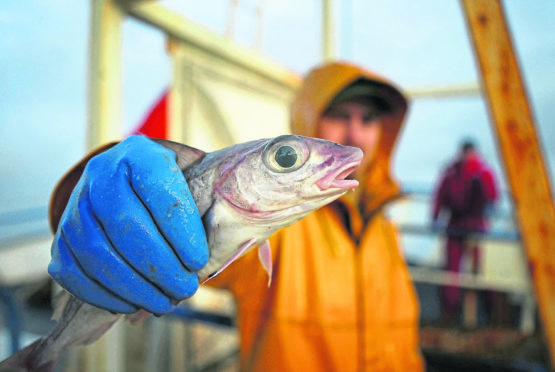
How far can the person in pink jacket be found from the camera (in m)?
4.04

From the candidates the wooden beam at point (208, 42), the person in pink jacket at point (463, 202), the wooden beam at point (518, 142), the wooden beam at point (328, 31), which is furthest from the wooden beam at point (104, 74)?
the person in pink jacket at point (463, 202)

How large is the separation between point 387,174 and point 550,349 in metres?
0.99

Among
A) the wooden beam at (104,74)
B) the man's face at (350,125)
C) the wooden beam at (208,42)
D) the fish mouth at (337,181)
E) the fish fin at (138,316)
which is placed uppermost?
the wooden beam at (208,42)

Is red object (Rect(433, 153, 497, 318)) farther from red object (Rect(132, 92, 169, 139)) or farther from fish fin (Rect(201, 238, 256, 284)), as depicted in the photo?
fish fin (Rect(201, 238, 256, 284))

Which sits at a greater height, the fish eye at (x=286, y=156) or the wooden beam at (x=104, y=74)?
the wooden beam at (x=104, y=74)

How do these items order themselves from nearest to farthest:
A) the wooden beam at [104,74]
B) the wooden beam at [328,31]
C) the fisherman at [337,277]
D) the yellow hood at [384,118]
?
the fisherman at [337,277] < the yellow hood at [384,118] < the wooden beam at [104,74] < the wooden beam at [328,31]

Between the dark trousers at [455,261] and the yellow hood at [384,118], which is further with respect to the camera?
the dark trousers at [455,261]

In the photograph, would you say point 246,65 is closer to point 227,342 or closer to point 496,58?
point 496,58

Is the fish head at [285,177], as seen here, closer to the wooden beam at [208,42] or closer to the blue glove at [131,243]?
the blue glove at [131,243]

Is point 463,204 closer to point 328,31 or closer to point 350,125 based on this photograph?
point 328,31

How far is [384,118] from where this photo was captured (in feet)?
6.07

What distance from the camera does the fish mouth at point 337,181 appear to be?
0.59 meters

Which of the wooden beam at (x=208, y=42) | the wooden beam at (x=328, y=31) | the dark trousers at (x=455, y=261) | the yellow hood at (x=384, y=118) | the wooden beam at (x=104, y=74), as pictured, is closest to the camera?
the yellow hood at (x=384, y=118)

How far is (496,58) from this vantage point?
4.49 ft
